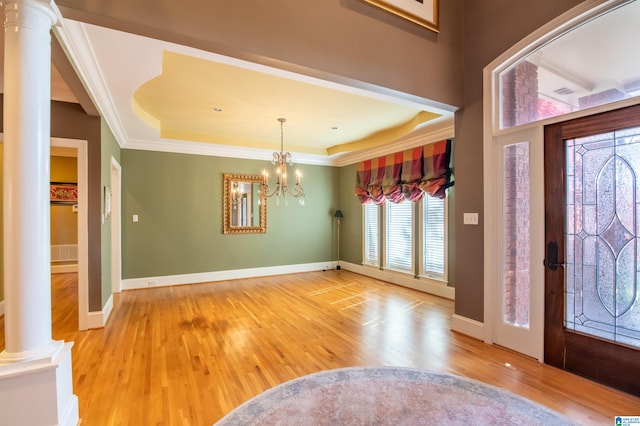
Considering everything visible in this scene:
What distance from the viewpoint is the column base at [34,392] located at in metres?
1.60

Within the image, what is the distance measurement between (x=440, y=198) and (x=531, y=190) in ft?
6.96

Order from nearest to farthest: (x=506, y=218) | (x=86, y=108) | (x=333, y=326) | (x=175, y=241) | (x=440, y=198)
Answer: (x=506, y=218)
(x=86, y=108)
(x=333, y=326)
(x=440, y=198)
(x=175, y=241)

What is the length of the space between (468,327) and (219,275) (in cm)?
466

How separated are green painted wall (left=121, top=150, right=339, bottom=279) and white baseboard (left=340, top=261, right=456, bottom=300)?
4.24 feet

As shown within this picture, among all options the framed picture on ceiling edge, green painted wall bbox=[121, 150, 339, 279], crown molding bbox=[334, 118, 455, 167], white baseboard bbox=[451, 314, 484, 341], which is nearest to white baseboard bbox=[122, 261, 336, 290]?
green painted wall bbox=[121, 150, 339, 279]

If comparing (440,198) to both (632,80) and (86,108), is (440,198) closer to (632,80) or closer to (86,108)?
(632,80)

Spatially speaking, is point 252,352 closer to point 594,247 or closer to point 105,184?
point 105,184

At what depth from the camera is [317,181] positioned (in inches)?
283

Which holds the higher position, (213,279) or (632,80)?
(632,80)

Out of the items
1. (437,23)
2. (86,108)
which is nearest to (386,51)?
(437,23)

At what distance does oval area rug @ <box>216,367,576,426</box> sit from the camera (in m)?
1.91

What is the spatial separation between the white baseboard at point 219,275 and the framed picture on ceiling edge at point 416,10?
17.2 feet

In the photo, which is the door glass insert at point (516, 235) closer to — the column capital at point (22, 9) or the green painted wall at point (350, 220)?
the column capital at point (22, 9)

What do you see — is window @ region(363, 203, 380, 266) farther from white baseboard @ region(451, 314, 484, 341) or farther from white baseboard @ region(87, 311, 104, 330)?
white baseboard @ region(87, 311, 104, 330)
